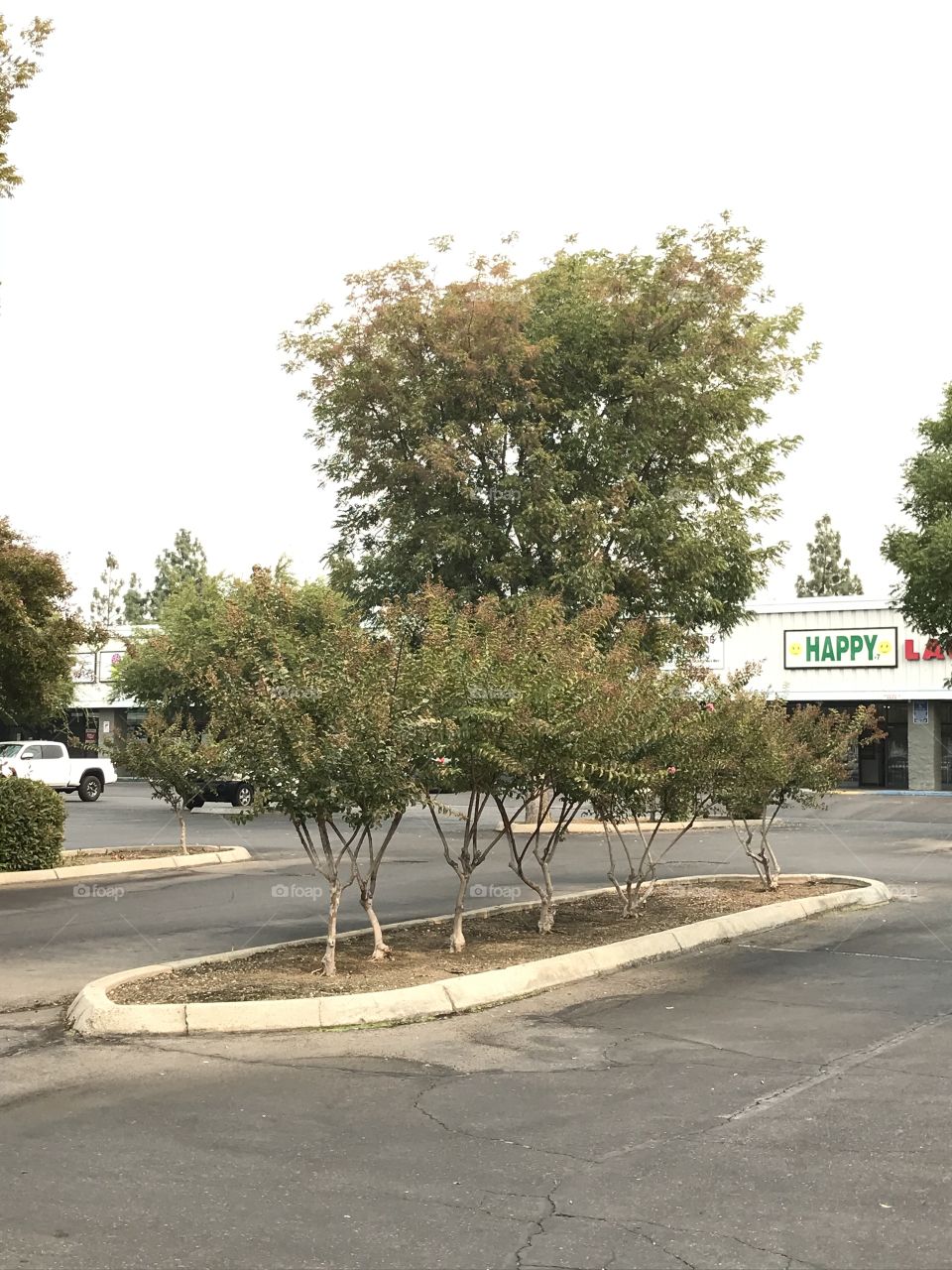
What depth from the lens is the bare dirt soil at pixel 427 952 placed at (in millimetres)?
10422

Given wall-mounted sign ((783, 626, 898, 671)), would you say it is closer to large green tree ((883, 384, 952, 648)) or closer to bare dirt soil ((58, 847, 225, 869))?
large green tree ((883, 384, 952, 648))

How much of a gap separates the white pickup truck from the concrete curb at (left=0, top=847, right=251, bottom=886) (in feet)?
54.1

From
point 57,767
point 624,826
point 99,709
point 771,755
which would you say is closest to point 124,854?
point 771,755

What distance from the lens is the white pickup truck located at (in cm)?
3925

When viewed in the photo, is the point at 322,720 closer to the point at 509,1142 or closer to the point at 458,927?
the point at 458,927

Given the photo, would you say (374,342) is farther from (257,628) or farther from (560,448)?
(257,628)

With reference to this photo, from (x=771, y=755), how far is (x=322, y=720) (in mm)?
6777

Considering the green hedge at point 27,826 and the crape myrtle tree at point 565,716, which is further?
the green hedge at point 27,826

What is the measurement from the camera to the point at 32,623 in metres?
18.7

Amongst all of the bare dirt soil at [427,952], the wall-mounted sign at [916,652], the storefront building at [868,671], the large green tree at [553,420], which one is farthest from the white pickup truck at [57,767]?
the wall-mounted sign at [916,652]

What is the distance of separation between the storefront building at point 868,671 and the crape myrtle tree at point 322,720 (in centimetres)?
3665

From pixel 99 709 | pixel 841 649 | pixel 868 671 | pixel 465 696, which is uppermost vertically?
pixel 841 649

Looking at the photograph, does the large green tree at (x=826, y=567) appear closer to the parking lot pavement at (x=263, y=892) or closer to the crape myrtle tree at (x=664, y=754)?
the parking lot pavement at (x=263, y=892)

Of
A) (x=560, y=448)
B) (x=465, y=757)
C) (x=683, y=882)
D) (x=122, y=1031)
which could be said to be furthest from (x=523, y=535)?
(x=122, y=1031)
